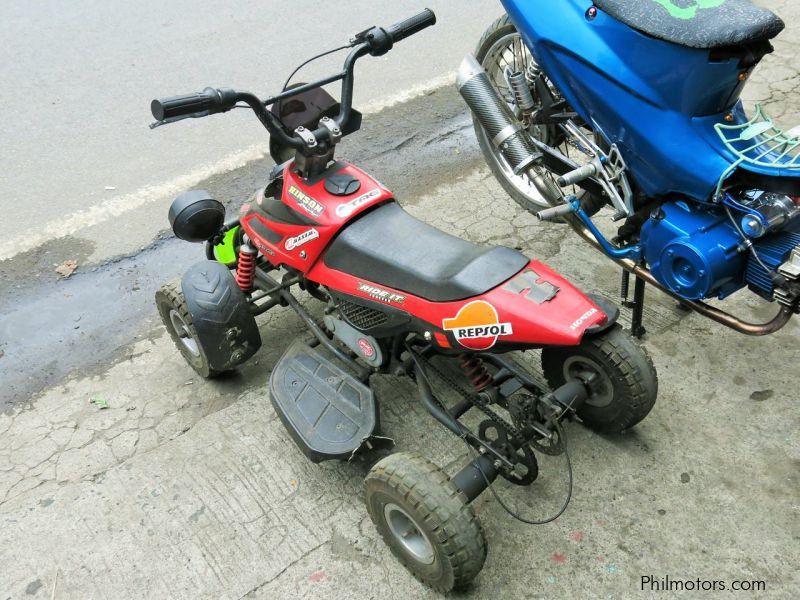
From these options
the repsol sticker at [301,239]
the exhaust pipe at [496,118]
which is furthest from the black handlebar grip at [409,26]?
the repsol sticker at [301,239]

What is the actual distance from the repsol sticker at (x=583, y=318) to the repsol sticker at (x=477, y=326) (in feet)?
0.64

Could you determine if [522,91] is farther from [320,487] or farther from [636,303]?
[320,487]

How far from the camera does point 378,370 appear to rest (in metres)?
3.05

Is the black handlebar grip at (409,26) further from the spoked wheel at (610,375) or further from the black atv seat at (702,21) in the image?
the spoked wheel at (610,375)

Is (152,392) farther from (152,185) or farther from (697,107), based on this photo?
(697,107)

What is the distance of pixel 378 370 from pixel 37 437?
160 cm

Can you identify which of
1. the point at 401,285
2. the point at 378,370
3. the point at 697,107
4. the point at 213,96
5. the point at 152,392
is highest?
the point at 213,96

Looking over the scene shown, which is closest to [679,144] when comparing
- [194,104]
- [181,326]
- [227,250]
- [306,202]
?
[306,202]

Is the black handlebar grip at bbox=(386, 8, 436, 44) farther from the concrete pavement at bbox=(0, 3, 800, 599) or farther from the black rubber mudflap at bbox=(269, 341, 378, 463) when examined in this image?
the concrete pavement at bbox=(0, 3, 800, 599)

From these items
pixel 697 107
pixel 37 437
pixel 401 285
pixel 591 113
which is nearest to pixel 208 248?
pixel 37 437

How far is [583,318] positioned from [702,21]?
4.12 feet

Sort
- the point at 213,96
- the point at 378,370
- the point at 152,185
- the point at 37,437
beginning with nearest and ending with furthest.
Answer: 1. the point at 213,96
2. the point at 378,370
3. the point at 37,437
4. the point at 152,185

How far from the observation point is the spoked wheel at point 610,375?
2693mm

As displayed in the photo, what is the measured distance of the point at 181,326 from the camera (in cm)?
356
